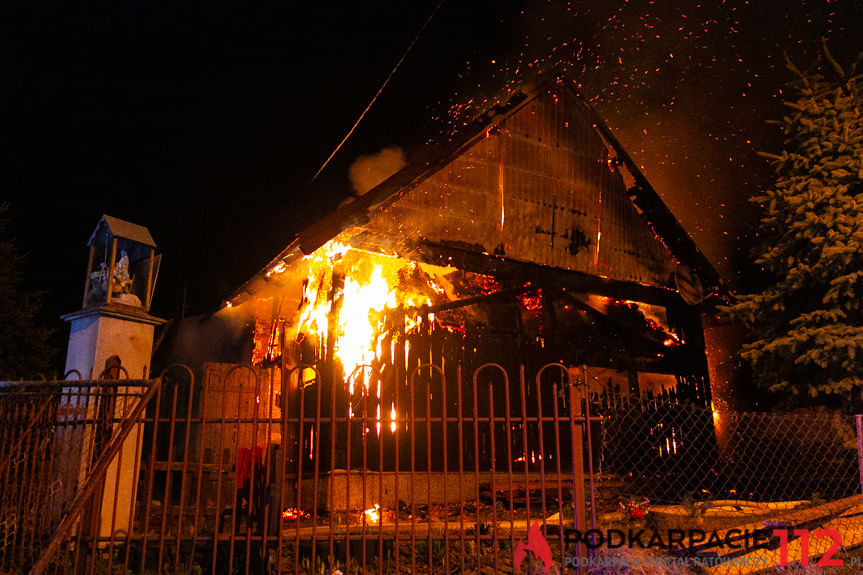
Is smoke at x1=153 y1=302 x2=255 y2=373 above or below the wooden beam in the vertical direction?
below

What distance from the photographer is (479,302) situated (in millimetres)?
12031

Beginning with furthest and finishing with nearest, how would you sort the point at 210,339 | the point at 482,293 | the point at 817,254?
the point at 210,339
the point at 482,293
the point at 817,254

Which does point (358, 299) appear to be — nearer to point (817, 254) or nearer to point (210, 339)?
point (210, 339)

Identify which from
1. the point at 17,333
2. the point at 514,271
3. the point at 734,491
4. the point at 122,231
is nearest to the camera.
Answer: the point at 122,231

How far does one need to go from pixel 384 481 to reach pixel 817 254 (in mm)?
8345

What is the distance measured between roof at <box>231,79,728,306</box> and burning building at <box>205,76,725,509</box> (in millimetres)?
31

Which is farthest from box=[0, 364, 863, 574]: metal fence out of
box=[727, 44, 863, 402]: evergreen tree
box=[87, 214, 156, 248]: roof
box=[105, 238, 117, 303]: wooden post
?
box=[87, 214, 156, 248]: roof

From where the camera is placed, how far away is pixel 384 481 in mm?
10016

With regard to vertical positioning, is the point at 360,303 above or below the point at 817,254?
below

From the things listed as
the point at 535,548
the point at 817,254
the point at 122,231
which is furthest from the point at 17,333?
the point at 817,254

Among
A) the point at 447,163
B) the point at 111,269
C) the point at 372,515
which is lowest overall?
the point at 372,515

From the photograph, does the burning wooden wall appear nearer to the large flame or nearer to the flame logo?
the large flame

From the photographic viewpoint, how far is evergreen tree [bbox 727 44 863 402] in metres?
9.10

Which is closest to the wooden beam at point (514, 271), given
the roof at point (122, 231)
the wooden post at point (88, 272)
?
the roof at point (122, 231)
